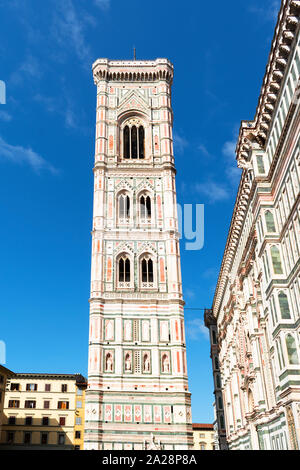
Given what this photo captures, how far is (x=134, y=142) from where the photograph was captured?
47.0 metres

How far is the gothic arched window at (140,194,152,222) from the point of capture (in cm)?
4252

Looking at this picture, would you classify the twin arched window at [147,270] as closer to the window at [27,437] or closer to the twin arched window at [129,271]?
the twin arched window at [129,271]

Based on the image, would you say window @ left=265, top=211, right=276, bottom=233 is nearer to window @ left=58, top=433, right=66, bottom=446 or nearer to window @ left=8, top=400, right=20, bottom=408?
window @ left=58, top=433, right=66, bottom=446

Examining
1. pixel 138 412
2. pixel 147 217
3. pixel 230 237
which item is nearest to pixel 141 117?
pixel 147 217

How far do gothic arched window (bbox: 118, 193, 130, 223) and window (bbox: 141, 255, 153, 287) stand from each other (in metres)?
4.12

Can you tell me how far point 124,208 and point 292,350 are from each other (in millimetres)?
26865

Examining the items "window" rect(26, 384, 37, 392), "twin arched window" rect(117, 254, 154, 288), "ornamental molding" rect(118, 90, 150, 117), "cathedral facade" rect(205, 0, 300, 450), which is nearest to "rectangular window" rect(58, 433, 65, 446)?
"window" rect(26, 384, 37, 392)

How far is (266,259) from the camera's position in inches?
807

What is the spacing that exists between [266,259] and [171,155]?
26.7 m

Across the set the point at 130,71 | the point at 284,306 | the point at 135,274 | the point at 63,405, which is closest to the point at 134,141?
the point at 130,71

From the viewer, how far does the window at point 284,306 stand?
61.4ft

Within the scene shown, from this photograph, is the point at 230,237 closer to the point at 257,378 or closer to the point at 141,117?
the point at 257,378
